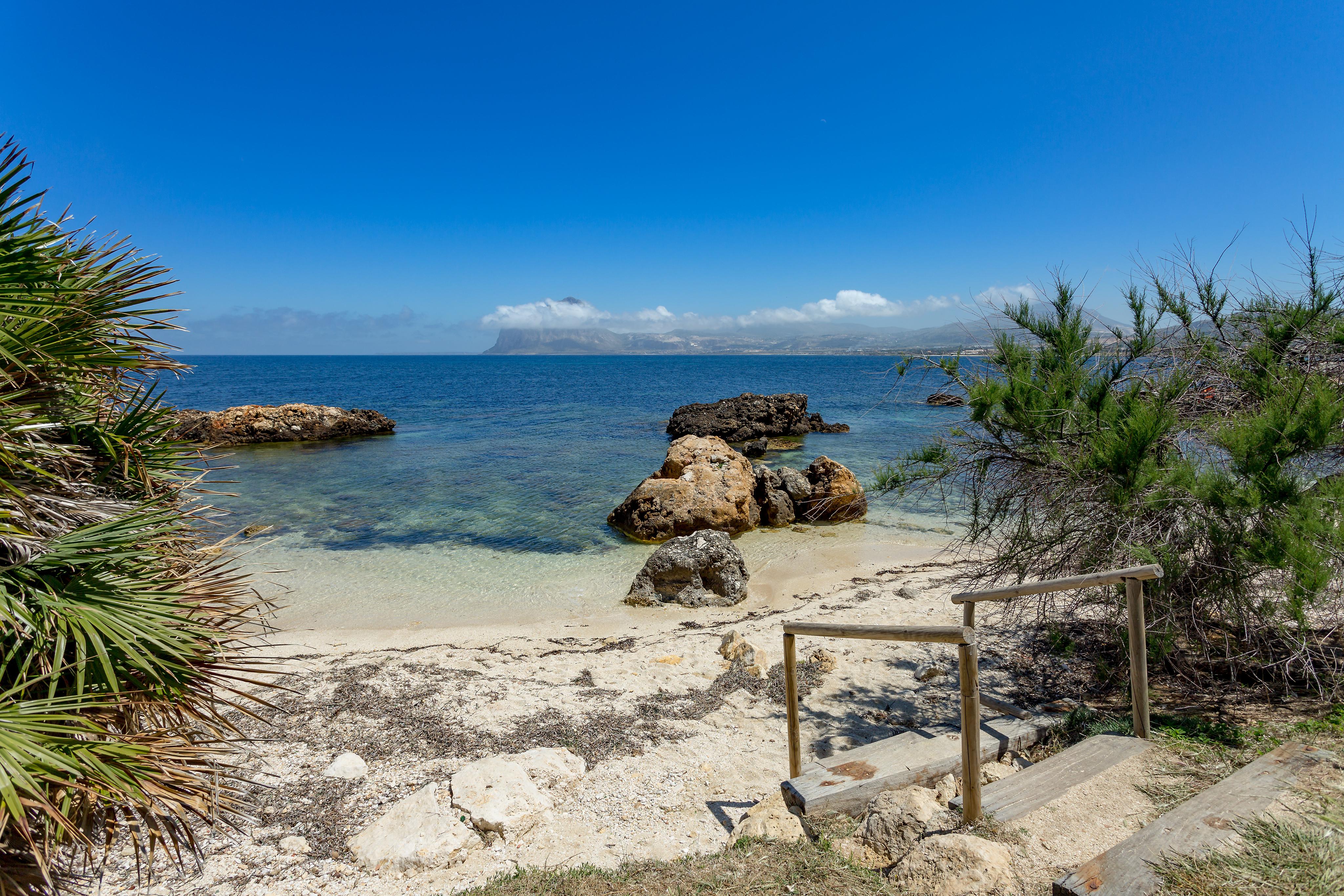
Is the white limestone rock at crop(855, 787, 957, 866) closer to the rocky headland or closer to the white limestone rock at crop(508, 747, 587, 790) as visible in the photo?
the white limestone rock at crop(508, 747, 587, 790)

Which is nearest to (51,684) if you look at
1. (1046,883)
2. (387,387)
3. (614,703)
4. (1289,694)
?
(1046,883)

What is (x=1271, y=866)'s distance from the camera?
2.79m

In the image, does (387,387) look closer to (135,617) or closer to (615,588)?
(615,588)

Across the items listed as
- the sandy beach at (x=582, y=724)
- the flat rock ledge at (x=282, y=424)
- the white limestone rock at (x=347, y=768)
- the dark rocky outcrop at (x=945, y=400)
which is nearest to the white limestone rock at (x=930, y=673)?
the sandy beach at (x=582, y=724)

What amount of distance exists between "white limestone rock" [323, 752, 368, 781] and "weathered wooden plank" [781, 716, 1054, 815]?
3.44 m

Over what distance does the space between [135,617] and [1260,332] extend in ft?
26.9

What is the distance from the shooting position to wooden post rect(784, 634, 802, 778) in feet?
15.9

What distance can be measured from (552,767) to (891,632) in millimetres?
2892

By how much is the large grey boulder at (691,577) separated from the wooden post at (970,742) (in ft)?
22.8

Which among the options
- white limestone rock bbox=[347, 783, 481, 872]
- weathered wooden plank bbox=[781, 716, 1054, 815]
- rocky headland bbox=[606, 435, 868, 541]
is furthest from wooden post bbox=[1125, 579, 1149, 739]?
rocky headland bbox=[606, 435, 868, 541]

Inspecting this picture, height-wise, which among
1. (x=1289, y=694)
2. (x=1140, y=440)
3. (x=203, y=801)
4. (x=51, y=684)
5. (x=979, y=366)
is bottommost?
(x=1289, y=694)

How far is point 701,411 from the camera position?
30.8 metres

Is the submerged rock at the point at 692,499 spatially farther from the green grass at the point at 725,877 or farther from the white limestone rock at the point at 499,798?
the green grass at the point at 725,877

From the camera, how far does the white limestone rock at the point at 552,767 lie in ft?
16.9
